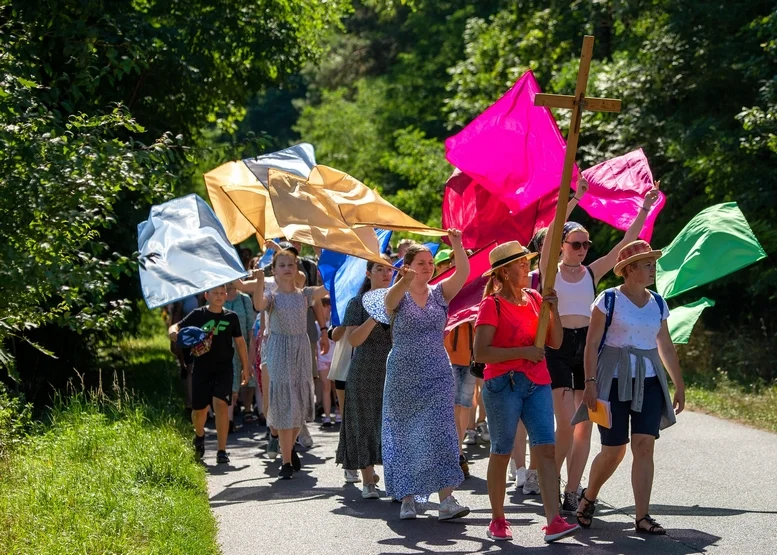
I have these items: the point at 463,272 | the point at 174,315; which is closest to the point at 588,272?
→ the point at 463,272

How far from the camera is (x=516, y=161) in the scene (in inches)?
392

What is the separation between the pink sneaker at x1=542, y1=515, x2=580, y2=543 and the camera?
23.3 feet

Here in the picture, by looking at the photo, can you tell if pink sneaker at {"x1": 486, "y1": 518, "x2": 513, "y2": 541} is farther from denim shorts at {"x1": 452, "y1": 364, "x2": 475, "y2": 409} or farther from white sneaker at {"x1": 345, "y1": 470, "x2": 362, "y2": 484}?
denim shorts at {"x1": 452, "y1": 364, "x2": 475, "y2": 409}

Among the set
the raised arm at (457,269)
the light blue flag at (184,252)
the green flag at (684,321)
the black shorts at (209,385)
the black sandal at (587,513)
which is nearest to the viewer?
the black sandal at (587,513)

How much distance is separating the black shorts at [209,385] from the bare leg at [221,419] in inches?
2.1

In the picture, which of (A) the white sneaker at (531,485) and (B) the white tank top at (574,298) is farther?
(A) the white sneaker at (531,485)

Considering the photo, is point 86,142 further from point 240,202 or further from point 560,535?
point 560,535

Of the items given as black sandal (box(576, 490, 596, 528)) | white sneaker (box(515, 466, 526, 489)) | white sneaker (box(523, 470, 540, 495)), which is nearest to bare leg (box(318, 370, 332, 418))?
white sneaker (box(515, 466, 526, 489))

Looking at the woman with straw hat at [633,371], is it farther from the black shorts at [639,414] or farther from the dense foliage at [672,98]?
the dense foliage at [672,98]

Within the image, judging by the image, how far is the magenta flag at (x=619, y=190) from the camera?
388 inches

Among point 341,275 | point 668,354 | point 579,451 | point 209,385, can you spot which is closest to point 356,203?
point 579,451

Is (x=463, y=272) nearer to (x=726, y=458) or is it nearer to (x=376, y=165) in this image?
(x=726, y=458)

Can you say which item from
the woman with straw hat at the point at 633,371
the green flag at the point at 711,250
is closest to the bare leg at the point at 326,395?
the green flag at the point at 711,250

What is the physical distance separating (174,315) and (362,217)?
637cm
